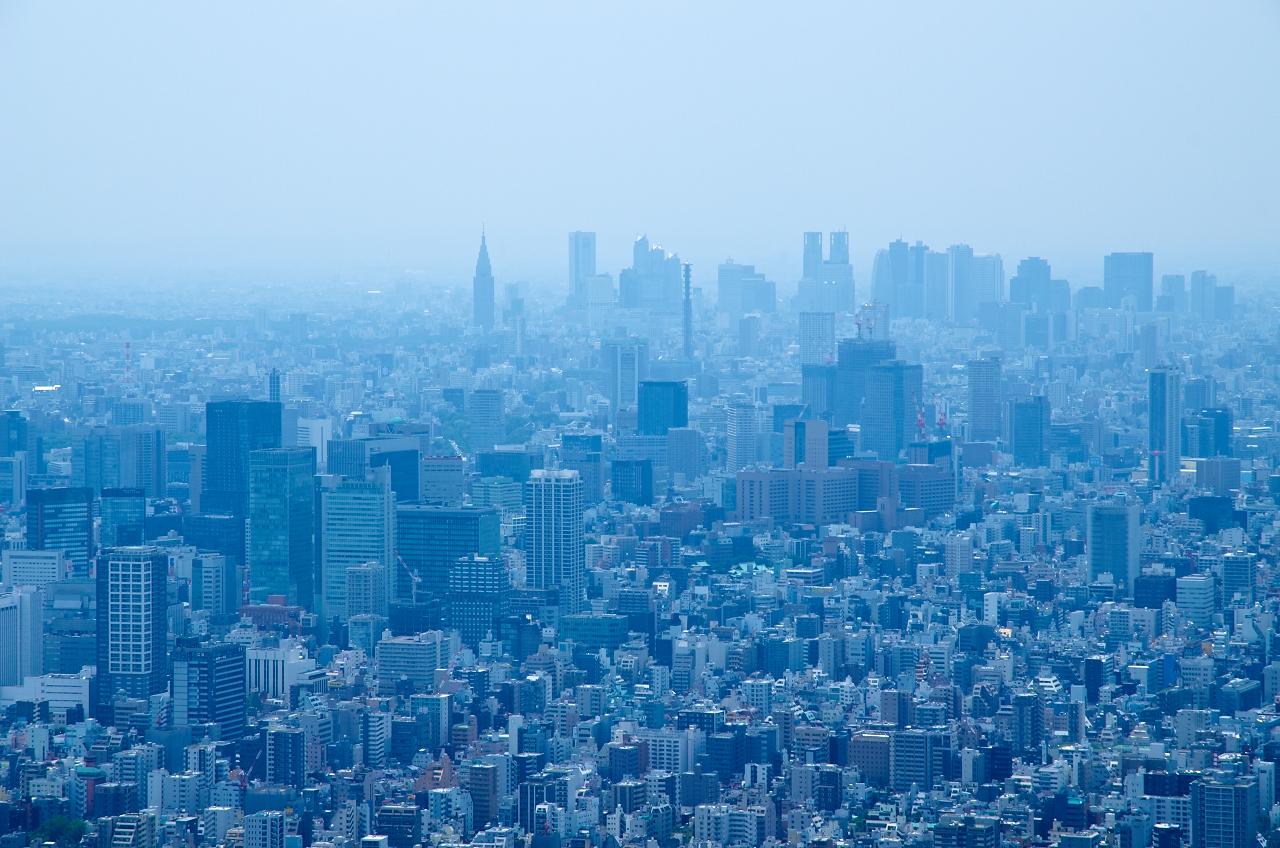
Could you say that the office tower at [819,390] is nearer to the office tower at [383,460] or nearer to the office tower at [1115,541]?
the office tower at [383,460]

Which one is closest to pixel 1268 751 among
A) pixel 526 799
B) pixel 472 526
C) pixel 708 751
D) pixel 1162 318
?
pixel 708 751

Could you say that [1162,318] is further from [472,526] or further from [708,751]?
[708,751]

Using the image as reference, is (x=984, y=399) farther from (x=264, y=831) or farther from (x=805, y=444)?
(x=264, y=831)

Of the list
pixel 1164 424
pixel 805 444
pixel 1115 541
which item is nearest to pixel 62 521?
pixel 1115 541

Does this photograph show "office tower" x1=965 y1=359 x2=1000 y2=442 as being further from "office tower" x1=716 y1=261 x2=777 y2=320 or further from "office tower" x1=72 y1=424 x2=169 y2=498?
"office tower" x1=72 y1=424 x2=169 y2=498

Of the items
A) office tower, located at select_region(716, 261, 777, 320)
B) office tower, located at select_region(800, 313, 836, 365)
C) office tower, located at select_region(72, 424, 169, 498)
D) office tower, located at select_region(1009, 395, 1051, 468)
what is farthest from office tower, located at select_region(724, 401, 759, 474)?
office tower, located at select_region(72, 424, 169, 498)

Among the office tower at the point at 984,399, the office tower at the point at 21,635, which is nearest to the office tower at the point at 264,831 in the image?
the office tower at the point at 21,635
